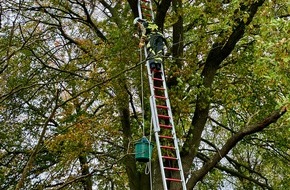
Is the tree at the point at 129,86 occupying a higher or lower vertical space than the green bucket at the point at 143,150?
higher

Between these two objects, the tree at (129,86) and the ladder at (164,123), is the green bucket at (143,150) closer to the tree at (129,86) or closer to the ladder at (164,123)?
the tree at (129,86)

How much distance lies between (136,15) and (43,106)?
335 centimetres

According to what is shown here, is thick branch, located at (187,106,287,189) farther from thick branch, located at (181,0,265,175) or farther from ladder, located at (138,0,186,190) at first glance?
ladder, located at (138,0,186,190)

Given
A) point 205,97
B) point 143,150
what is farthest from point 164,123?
point 143,150

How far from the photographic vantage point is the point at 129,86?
25.5 feet


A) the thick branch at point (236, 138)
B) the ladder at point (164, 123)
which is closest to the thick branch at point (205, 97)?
the thick branch at point (236, 138)

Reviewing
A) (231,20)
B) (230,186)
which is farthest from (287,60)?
(230,186)

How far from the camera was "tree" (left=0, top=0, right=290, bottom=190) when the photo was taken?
704 centimetres

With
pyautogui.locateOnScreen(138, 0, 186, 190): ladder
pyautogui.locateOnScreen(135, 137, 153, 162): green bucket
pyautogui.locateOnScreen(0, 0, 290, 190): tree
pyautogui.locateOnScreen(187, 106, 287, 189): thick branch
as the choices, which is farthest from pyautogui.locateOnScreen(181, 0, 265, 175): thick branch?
pyautogui.locateOnScreen(135, 137, 153, 162): green bucket

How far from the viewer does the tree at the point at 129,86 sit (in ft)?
23.1

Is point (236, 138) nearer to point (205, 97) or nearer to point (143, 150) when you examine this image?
point (205, 97)

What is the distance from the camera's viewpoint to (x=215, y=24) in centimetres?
765

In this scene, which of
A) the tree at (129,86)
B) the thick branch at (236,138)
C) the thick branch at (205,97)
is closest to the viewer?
the thick branch at (236,138)

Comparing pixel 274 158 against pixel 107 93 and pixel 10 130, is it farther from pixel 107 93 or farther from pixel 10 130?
pixel 10 130
